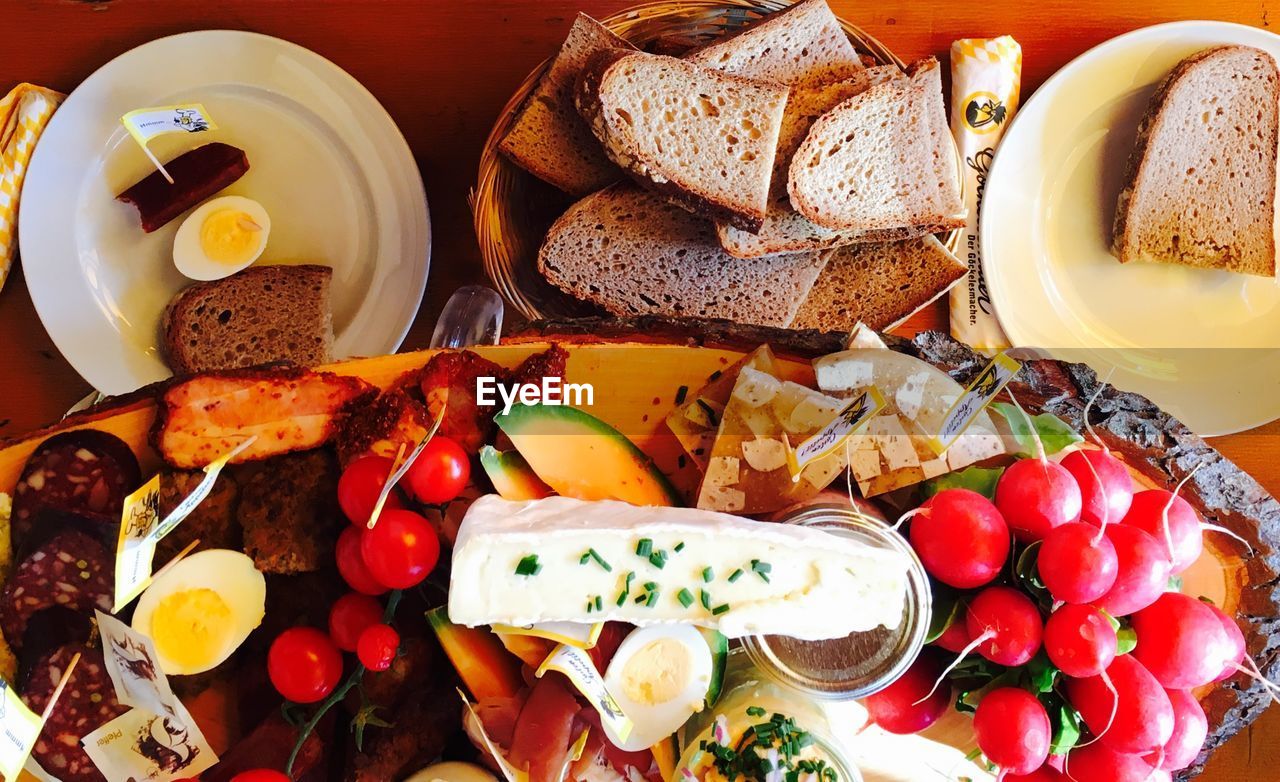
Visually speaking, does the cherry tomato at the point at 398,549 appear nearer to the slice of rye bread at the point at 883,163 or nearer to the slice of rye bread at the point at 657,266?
the slice of rye bread at the point at 657,266

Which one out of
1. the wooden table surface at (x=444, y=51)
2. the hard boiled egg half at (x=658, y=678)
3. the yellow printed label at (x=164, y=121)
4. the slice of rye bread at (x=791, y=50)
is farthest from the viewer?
the wooden table surface at (x=444, y=51)

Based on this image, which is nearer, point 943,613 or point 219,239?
point 943,613

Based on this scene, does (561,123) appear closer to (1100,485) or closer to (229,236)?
(229,236)

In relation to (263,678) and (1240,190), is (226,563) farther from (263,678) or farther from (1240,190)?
(1240,190)

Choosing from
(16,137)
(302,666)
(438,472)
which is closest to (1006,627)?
(438,472)

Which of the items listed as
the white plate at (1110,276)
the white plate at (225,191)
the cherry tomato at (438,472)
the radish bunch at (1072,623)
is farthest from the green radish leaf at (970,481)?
the white plate at (225,191)

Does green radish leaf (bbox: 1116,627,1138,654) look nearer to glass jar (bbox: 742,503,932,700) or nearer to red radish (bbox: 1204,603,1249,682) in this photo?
red radish (bbox: 1204,603,1249,682)

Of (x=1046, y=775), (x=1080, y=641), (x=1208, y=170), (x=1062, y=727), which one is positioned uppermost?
(x=1208, y=170)
